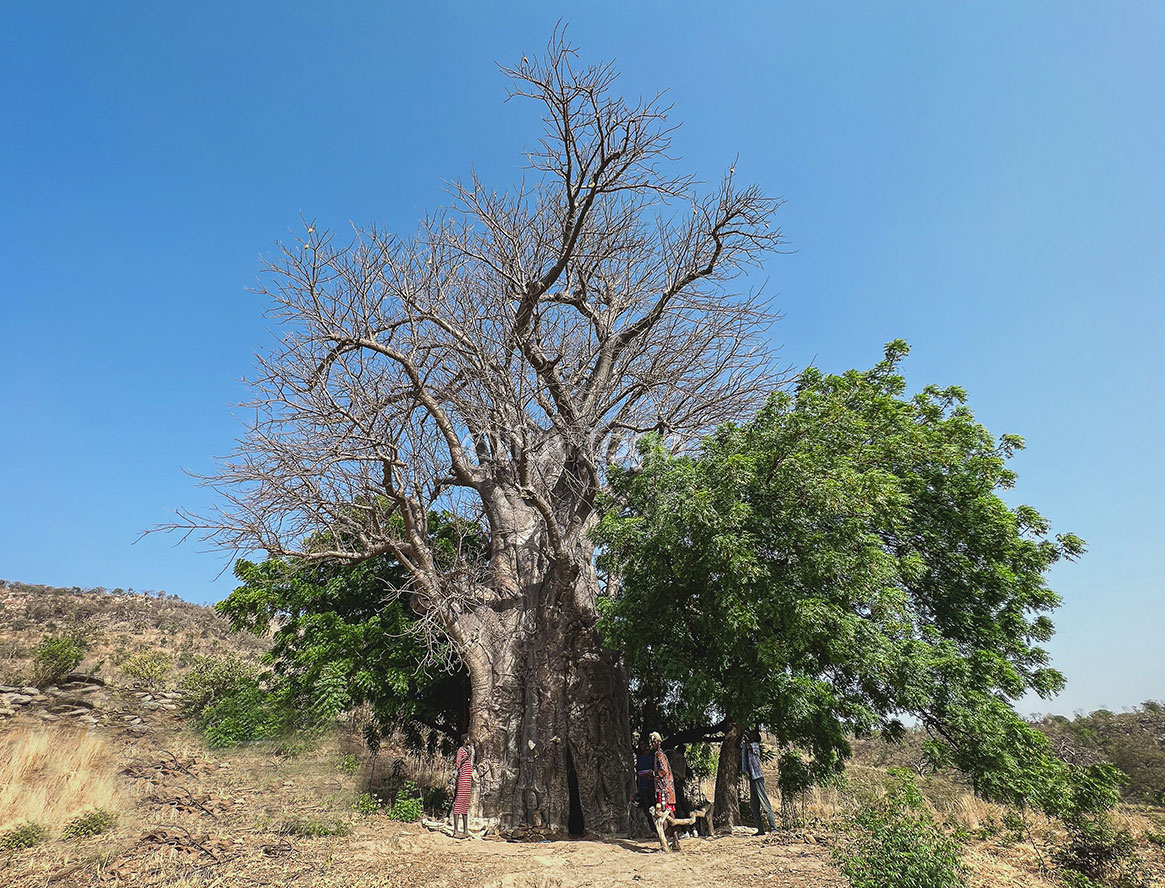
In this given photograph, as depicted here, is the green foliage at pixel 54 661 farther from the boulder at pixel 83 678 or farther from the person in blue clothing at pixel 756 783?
the person in blue clothing at pixel 756 783

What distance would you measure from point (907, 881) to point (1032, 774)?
3.88m

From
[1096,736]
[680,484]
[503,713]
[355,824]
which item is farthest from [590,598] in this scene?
[1096,736]

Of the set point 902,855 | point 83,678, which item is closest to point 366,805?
point 902,855

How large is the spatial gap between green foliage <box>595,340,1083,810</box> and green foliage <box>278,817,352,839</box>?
4.00 m

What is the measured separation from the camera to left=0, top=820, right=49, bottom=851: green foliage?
554cm

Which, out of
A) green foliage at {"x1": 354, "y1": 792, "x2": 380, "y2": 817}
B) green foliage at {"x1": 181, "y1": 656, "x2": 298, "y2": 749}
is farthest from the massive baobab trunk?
green foliage at {"x1": 181, "y1": 656, "x2": 298, "y2": 749}

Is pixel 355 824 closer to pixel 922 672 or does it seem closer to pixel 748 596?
pixel 748 596

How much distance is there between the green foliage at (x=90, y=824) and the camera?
6.00m

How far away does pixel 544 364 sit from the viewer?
9.14 meters

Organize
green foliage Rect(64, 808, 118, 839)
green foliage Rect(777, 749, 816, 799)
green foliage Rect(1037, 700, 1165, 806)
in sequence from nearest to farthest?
1. green foliage Rect(64, 808, 118, 839)
2. green foliage Rect(777, 749, 816, 799)
3. green foliage Rect(1037, 700, 1165, 806)

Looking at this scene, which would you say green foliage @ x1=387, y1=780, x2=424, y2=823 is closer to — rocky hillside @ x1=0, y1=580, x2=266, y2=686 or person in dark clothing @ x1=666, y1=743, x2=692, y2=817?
person in dark clothing @ x1=666, y1=743, x2=692, y2=817

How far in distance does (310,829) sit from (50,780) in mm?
3129

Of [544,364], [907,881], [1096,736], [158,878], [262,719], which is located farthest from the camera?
[1096,736]

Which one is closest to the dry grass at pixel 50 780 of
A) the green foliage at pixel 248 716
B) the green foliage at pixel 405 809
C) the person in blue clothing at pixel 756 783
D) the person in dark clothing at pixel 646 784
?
the green foliage at pixel 248 716
